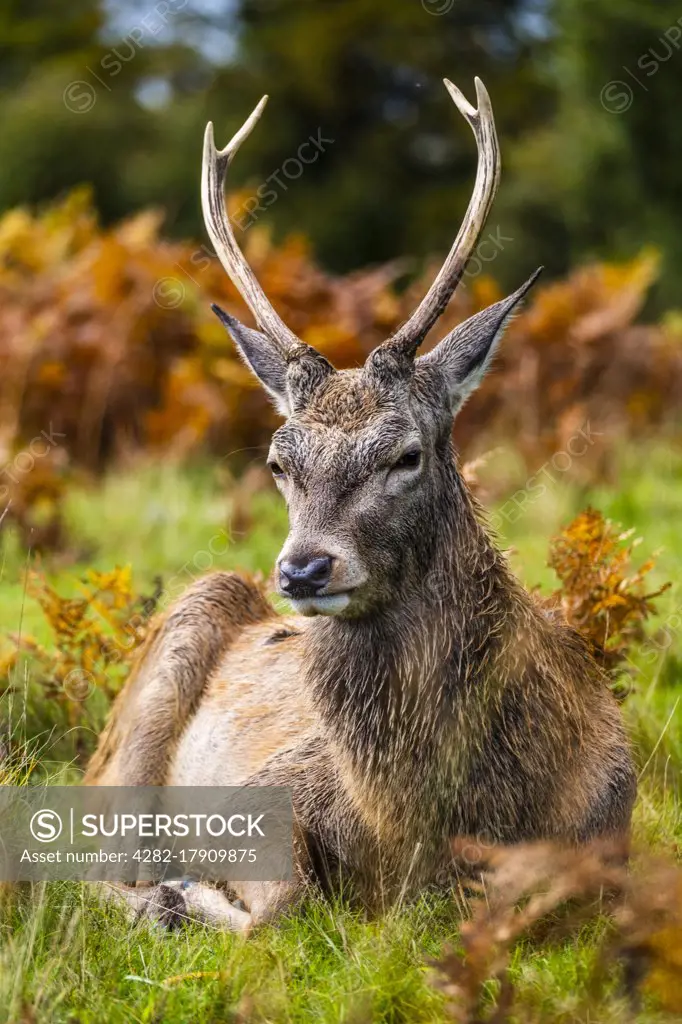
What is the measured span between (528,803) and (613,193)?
1734 cm

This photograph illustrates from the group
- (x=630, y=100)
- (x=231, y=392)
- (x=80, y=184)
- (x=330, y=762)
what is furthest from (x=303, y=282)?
(x=80, y=184)

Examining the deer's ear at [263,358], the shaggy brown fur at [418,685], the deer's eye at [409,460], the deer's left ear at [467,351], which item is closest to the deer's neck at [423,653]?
the shaggy brown fur at [418,685]

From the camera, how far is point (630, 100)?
18062 mm

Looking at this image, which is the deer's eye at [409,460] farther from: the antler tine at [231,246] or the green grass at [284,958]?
the green grass at [284,958]

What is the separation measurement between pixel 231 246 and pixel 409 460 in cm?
126

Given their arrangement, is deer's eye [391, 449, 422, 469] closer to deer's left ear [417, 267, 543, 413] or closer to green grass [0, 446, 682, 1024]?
deer's left ear [417, 267, 543, 413]

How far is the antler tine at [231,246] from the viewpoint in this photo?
5035 mm

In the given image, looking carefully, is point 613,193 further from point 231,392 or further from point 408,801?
point 408,801

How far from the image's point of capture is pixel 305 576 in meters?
4.14

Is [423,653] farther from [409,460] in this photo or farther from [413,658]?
[409,460]
